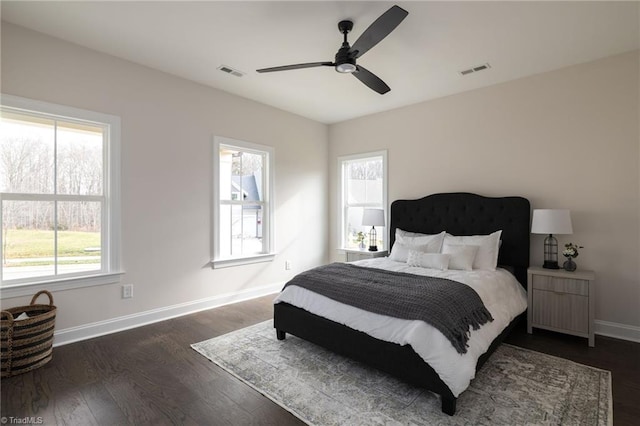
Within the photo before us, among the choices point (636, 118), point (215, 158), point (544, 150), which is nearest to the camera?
point (636, 118)

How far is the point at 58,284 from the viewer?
9.53 feet

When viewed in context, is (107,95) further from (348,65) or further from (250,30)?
(348,65)

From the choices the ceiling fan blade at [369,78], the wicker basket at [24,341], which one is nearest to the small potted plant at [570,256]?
the ceiling fan blade at [369,78]

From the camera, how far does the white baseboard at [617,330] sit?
3.07 metres

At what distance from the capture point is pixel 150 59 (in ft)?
10.8

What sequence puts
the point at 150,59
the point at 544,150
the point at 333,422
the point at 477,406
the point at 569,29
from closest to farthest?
1. the point at 333,422
2. the point at 477,406
3. the point at 569,29
4. the point at 150,59
5. the point at 544,150

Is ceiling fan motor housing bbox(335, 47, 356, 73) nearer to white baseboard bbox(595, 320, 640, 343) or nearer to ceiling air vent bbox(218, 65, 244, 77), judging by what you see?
ceiling air vent bbox(218, 65, 244, 77)

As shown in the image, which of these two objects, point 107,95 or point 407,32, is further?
point 107,95

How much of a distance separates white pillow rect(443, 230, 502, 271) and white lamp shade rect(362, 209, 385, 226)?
124 centimetres

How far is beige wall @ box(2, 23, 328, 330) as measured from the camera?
114 inches

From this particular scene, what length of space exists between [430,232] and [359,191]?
1.56 m

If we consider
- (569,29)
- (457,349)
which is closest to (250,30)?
(569,29)

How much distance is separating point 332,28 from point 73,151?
278 cm

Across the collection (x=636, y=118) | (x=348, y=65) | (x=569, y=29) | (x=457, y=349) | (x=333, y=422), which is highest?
(x=569, y=29)
